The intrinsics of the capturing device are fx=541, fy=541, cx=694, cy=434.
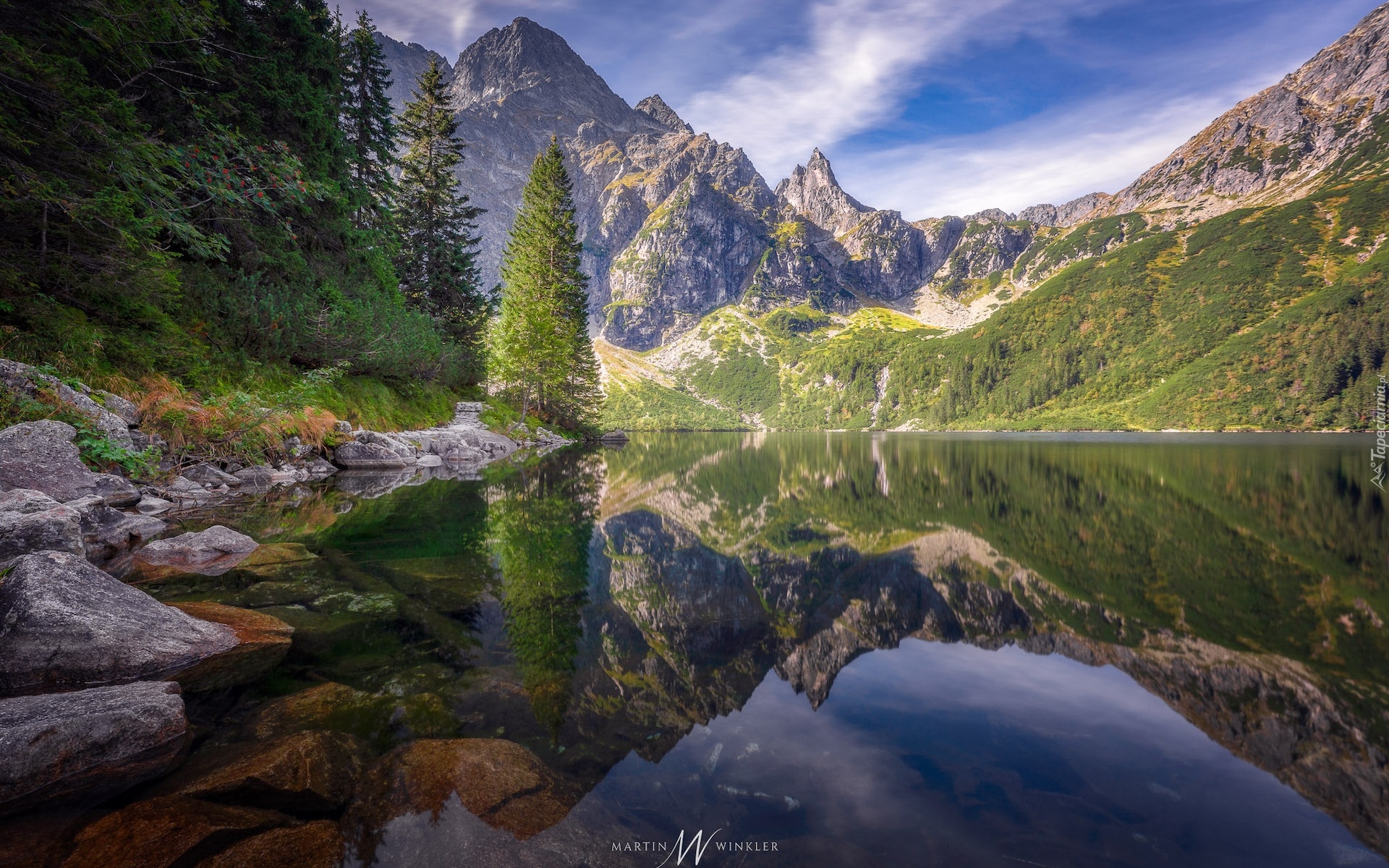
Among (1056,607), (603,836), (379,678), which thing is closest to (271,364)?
(379,678)

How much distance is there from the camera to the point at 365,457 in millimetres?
23453

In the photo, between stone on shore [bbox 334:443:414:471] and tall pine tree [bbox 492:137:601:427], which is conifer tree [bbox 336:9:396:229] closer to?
tall pine tree [bbox 492:137:601:427]

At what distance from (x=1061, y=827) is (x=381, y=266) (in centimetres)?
3572

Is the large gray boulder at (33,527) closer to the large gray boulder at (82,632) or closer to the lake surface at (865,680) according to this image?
the lake surface at (865,680)

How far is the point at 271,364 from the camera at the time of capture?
65.6 ft

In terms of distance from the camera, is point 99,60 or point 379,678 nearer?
point 379,678

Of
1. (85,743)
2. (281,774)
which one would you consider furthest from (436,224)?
(281,774)

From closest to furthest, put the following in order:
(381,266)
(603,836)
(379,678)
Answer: (603,836)
(379,678)
(381,266)

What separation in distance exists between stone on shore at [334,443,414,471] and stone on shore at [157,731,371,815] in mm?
21838

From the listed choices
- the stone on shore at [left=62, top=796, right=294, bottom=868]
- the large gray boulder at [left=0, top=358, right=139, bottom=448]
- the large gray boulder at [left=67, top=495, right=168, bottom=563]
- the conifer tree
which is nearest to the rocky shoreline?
the stone on shore at [left=62, top=796, right=294, bottom=868]

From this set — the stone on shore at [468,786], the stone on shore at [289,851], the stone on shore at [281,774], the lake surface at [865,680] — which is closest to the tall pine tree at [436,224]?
the lake surface at [865,680]

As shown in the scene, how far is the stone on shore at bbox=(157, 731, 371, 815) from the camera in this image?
347 centimetres

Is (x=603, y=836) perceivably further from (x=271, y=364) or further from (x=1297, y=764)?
(x=271, y=364)

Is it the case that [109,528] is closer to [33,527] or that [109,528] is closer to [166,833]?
[33,527]
